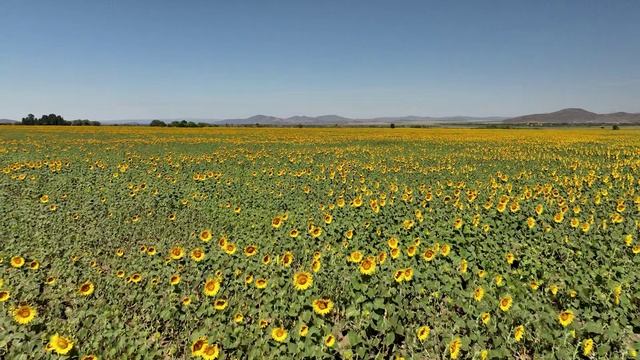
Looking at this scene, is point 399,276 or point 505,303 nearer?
point 505,303

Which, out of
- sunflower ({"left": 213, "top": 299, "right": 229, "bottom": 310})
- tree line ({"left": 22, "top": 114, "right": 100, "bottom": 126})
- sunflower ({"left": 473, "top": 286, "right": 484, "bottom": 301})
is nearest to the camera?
sunflower ({"left": 213, "top": 299, "right": 229, "bottom": 310})

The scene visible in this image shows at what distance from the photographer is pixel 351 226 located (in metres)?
7.07

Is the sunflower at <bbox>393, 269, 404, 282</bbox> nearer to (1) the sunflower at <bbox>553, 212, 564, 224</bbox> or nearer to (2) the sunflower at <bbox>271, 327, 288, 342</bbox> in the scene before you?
(2) the sunflower at <bbox>271, 327, 288, 342</bbox>

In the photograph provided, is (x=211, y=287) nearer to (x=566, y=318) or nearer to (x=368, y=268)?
(x=368, y=268)

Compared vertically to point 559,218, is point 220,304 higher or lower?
lower

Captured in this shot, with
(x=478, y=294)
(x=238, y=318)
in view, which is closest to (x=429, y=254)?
(x=478, y=294)

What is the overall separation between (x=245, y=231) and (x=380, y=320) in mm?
3965

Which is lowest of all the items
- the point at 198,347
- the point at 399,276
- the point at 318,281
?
the point at 318,281

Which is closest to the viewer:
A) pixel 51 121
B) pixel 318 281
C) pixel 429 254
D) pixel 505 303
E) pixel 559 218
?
pixel 505 303

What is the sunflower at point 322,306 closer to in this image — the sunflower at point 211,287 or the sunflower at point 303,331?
the sunflower at point 303,331

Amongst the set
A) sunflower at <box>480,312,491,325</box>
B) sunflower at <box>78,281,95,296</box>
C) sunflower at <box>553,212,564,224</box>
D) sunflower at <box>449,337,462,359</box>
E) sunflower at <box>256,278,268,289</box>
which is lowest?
sunflower at <box>449,337,462,359</box>

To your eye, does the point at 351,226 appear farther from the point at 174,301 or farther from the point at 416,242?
the point at 174,301

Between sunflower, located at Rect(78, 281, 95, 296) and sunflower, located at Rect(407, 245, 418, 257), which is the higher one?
sunflower, located at Rect(407, 245, 418, 257)

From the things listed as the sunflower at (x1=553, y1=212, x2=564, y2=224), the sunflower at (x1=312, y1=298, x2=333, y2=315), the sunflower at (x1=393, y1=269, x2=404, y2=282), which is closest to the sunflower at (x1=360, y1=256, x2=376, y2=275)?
the sunflower at (x1=393, y1=269, x2=404, y2=282)
